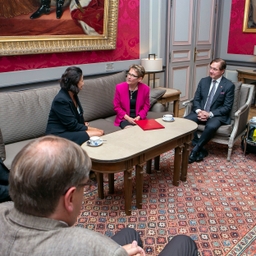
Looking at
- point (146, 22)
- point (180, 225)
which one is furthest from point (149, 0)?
point (180, 225)

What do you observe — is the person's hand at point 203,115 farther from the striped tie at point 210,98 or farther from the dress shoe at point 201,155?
the dress shoe at point 201,155

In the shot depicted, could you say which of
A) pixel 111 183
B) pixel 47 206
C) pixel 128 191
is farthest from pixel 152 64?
pixel 47 206

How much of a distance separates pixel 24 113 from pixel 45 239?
7.45ft

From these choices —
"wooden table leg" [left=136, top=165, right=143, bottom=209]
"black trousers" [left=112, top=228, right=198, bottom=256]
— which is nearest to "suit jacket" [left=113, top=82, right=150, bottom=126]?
"wooden table leg" [left=136, top=165, right=143, bottom=209]

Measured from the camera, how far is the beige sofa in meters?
2.67

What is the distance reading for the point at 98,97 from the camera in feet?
11.3

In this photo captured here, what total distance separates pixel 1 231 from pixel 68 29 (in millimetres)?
2969

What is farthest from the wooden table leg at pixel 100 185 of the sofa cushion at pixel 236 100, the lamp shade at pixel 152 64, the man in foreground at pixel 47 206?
the lamp shade at pixel 152 64

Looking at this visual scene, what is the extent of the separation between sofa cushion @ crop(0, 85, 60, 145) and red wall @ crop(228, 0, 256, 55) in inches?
159

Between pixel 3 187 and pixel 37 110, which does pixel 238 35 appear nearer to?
pixel 37 110

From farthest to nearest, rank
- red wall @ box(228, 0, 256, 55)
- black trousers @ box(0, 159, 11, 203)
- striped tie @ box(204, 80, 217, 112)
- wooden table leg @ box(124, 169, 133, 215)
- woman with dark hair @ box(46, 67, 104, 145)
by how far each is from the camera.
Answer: red wall @ box(228, 0, 256, 55), striped tie @ box(204, 80, 217, 112), woman with dark hair @ box(46, 67, 104, 145), wooden table leg @ box(124, 169, 133, 215), black trousers @ box(0, 159, 11, 203)

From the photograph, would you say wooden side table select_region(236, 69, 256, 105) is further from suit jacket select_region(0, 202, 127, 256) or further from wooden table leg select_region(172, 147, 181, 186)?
suit jacket select_region(0, 202, 127, 256)

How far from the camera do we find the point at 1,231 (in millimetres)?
762

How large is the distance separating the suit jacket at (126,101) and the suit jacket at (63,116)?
0.57 metres
